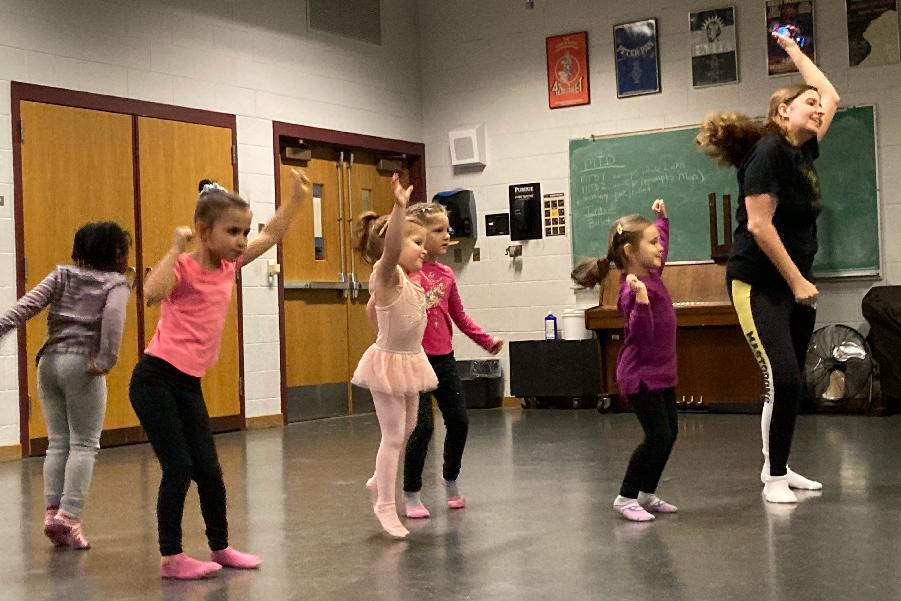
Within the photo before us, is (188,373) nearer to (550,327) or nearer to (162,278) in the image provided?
(162,278)

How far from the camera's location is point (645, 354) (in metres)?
4.13

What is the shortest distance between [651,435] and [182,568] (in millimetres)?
1682

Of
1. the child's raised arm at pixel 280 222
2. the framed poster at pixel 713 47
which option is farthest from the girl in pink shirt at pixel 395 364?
the framed poster at pixel 713 47

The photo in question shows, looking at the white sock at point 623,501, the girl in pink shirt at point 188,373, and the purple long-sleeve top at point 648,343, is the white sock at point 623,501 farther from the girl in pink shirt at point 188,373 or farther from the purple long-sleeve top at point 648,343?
the girl in pink shirt at point 188,373

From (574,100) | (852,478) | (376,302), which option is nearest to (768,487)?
(852,478)

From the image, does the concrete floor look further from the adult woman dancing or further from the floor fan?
the floor fan

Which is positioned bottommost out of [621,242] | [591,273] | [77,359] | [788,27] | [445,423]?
[445,423]

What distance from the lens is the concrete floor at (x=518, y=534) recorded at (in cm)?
318

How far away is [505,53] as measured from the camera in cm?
1037

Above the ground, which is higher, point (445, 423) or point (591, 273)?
point (591, 273)

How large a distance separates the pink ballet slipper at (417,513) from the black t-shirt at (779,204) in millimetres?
1473

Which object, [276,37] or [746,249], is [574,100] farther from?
[746,249]

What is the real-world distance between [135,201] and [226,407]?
1699 mm

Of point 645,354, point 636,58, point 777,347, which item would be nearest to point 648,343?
point 645,354
